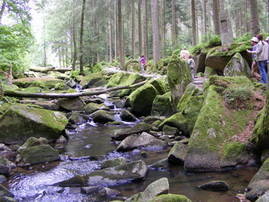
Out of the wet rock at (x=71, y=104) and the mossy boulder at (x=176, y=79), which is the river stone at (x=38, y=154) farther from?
the wet rock at (x=71, y=104)

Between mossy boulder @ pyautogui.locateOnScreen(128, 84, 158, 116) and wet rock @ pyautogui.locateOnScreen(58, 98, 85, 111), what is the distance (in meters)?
3.10

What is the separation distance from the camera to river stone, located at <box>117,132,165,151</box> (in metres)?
8.84

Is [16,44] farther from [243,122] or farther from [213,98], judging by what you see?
[243,122]

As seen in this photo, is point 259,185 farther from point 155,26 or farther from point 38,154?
point 155,26

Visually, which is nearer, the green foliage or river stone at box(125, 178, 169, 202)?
river stone at box(125, 178, 169, 202)

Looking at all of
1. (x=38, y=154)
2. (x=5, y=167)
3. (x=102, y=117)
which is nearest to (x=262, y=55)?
(x=102, y=117)

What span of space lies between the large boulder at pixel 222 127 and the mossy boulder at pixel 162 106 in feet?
15.5

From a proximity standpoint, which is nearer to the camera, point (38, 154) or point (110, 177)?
point (110, 177)

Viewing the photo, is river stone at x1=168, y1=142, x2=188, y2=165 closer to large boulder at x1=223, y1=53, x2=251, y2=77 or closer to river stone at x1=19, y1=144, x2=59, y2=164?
river stone at x1=19, y1=144, x2=59, y2=164

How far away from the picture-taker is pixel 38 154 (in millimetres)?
8109

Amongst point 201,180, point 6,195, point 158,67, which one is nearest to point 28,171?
point 6,195

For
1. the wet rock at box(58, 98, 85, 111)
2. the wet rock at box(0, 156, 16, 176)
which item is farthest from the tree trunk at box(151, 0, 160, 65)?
the wet rock at box(0, 156, 16, 176)

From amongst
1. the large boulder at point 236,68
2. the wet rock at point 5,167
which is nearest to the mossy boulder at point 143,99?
the large boulder at point 236,68

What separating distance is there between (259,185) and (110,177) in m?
2.92
